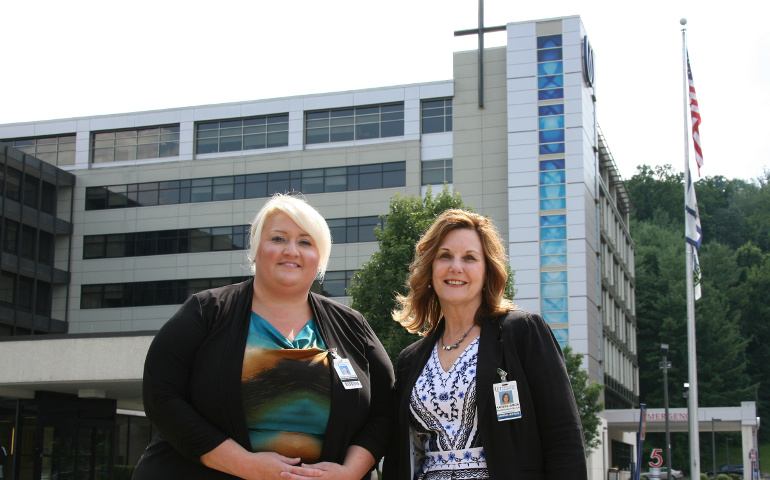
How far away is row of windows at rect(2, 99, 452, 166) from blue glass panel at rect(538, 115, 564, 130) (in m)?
5.18

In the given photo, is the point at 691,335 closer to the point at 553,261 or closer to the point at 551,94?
the point at 553,261

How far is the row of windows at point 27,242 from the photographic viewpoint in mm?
44175

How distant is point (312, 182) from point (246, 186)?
4.08m

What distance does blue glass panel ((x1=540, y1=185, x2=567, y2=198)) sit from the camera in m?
44.3

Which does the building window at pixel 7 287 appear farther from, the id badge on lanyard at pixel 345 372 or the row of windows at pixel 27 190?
the id badge on lanyard at pixel 345 372

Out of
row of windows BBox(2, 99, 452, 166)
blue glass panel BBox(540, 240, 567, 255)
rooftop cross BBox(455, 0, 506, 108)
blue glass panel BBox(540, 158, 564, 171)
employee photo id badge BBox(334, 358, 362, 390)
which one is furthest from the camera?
row of windows BBox(2, 99, 452, 166)

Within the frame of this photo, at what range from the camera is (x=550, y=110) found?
147 feet

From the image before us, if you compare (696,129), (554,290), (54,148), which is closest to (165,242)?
(54,148)

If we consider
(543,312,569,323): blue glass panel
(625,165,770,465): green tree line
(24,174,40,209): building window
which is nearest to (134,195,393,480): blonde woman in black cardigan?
(543,312,569,323): blue glass panel

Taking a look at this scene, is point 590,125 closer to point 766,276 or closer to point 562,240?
point 562,240

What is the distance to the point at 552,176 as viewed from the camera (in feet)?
146

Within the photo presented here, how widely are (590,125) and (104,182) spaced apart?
94.8ft

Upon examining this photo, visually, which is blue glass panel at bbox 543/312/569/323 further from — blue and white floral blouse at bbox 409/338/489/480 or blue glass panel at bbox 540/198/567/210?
blue and white floral blouse at bbox 409/338/489/480

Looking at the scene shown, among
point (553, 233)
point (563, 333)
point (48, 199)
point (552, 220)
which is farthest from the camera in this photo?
point (48, 199)
